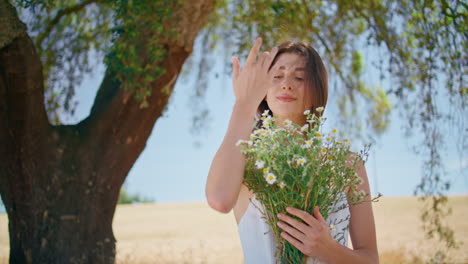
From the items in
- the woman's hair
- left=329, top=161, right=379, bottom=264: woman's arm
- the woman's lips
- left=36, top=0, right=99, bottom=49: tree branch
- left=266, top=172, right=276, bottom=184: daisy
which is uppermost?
left=36, top=0, right=99, bottom=49: tree branch

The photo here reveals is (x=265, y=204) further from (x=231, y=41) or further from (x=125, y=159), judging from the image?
(x=231, y=41)

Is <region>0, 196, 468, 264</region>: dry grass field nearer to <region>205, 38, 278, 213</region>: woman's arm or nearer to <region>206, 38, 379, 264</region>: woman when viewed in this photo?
<region>206, 38, 379, 264</region>: woman

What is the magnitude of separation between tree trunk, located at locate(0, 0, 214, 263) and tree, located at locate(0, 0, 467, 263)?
1 centimetres

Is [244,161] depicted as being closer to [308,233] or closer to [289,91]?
[308,233]

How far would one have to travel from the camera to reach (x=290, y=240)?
175 cm

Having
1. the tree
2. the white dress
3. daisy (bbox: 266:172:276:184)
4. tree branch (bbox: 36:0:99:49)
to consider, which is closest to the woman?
the white dress

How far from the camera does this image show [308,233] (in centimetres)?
172

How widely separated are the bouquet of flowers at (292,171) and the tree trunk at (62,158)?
3.58 meters

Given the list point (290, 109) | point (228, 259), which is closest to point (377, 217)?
point (228, 259)

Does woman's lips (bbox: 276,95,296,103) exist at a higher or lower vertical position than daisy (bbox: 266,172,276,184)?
higher

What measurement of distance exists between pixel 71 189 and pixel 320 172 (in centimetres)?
393

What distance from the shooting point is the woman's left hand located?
1716 millimetres

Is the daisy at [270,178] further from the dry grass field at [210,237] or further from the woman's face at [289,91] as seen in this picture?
the dry grass field at [210,237]

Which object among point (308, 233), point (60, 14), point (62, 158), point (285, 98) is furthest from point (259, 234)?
point (60, 14)
